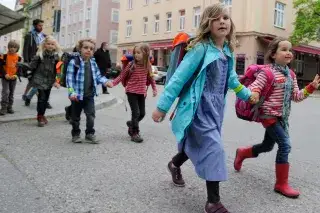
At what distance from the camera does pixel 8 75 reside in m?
8.60

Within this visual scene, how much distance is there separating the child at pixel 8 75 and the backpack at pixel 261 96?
5.46 metres

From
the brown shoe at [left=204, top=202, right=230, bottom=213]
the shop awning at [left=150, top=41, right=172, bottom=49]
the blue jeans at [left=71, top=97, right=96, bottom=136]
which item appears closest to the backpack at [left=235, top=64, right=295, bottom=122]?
the brown shoe at [left=204, top=202, right=230, bottom=213]

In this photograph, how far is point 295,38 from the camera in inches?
1324

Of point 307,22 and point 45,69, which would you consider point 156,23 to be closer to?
point 307,22

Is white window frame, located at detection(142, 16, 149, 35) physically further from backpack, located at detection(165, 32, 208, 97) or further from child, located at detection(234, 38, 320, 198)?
backpack, located at detection(165, 32, 208, 97)

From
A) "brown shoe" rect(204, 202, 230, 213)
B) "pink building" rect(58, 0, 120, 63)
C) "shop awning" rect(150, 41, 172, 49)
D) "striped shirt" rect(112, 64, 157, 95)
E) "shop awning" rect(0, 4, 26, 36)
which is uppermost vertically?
"pink building" rect(58, 0, 120, 63)

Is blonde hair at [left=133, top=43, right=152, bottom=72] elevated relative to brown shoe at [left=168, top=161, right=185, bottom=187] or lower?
elevated

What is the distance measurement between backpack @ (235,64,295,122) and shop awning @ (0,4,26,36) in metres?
5.63

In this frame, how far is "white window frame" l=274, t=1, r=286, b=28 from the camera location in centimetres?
3606

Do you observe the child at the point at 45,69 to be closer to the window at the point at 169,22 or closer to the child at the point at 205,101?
the child at the point at 205,101

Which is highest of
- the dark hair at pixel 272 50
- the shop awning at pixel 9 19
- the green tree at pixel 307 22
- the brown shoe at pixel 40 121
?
the green tree at pixel 307 22

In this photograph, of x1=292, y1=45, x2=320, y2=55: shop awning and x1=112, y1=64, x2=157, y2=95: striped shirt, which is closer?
x1=112, y1=64, x2=157, y2=95: striped shirt

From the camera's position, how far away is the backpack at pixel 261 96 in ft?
Answer: 14.3

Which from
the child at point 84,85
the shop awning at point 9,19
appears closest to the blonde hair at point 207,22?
the child at point 84,85
